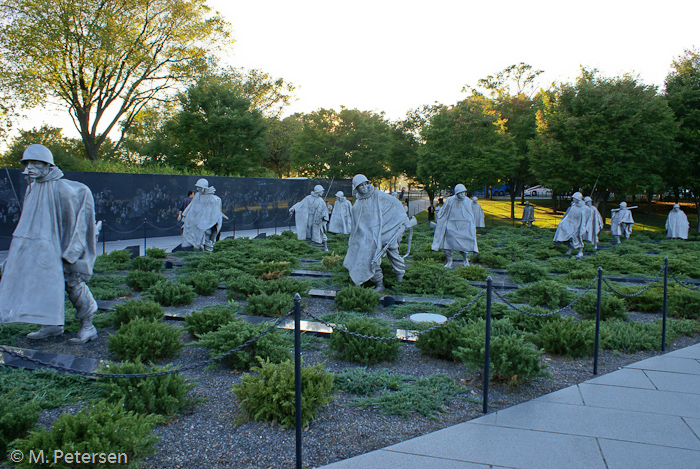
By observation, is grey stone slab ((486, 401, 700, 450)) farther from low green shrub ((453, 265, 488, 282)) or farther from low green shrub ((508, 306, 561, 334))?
low green shrub ((453, 265, 488, 282))

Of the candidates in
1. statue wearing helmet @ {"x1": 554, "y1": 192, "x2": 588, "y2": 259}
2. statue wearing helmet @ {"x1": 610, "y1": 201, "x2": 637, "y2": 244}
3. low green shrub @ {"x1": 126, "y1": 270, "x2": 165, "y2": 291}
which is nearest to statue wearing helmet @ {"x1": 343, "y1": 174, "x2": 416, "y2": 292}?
low green shrub @ {"x1": 126, "y1": 270, "x2": 165, "y2": 291}

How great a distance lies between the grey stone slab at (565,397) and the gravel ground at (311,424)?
0.12 meters

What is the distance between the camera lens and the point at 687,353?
5965 millimetres

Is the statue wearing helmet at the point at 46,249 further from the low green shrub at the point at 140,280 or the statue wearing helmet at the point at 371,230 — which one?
the statue wearing helmet at the point at 371,230

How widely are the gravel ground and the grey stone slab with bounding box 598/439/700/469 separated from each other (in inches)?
37.5

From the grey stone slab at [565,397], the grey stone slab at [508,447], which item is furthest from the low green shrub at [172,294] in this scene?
the grey stone slab at [565,397]

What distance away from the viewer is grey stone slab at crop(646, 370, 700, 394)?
4.77 meters

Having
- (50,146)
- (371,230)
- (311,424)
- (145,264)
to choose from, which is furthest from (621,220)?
(50,146)

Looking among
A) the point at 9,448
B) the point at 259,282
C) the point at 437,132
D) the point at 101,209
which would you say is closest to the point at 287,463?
the point at 9,448

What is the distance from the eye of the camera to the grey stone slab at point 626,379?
485 cm

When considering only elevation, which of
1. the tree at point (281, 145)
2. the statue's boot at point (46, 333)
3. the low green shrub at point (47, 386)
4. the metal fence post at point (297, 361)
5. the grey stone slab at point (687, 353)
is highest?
the tree at point (281, 145)

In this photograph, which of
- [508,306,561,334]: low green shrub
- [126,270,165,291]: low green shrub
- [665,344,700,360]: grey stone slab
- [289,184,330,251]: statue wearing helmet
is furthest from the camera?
[289,184,330,251]: statue wearing helmet

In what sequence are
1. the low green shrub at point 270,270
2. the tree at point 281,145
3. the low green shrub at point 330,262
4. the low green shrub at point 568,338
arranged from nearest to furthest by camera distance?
the low green shrub at point 568,338 → the low green shrub at point 270,270 → the low green shrub at point 330,262 → the tree at point 281,145

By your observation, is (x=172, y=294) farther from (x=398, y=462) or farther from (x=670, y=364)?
(x=670, y=364)
